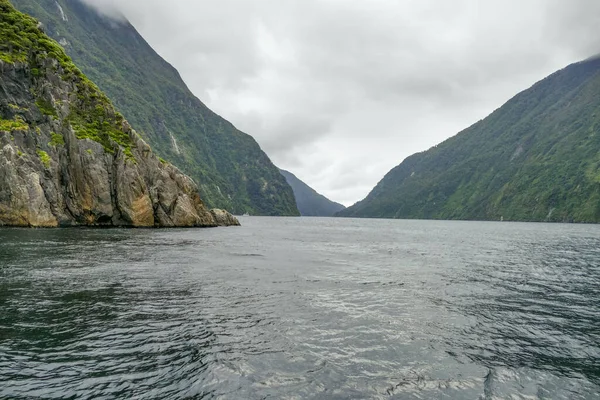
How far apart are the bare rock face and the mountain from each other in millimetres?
169

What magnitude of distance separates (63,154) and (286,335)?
75791 millimetres

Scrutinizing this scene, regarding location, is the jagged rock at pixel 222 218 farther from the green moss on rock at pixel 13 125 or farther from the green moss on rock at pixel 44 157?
the green moss on rock at pixel 13 125

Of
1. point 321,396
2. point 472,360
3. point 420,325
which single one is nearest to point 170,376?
point 321,396

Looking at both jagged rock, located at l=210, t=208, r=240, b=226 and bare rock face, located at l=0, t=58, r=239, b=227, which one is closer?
bare rock face, located at l=0, t=58, r=239, b=227

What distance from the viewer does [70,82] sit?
83.1 metres

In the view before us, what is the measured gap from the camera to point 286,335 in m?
14.3

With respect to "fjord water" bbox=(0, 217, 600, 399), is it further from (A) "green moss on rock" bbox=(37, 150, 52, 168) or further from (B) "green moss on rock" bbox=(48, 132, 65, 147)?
(B) "green moss on rock" bbox=(48, 132, 65, 147)

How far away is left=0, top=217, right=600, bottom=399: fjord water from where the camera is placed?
1012 cm

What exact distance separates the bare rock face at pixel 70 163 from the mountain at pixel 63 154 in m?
0.17

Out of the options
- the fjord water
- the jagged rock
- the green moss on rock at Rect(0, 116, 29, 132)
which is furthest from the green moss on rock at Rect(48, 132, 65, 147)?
the fjord water

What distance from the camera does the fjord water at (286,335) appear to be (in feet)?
33.2

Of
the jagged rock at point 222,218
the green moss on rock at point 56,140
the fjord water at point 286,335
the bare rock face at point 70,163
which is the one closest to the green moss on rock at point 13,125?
the bare rock face at point 70,163

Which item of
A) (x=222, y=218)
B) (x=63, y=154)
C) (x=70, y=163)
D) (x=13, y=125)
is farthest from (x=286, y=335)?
(x=222, y=218)

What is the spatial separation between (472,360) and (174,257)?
97.8ft
